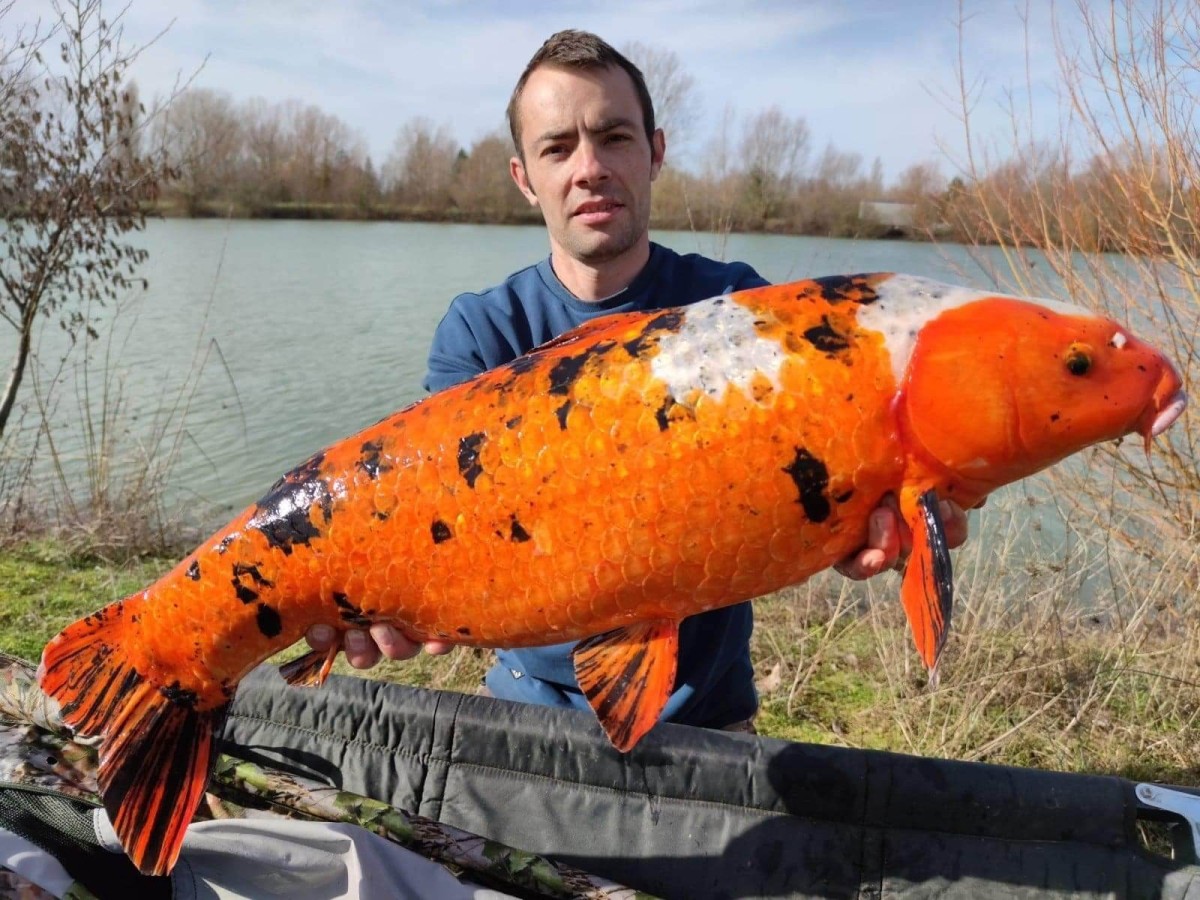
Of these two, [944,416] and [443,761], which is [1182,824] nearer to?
[944,416]

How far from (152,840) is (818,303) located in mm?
1439

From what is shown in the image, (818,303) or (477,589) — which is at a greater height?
(818,303)

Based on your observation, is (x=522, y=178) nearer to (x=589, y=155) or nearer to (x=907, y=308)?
(x=589, y=155)

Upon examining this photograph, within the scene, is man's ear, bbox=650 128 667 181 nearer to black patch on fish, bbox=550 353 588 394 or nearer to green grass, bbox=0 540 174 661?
black patch on fish, bbox=550 353 588 394

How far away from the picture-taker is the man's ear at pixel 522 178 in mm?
2395

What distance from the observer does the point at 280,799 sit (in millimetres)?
2053

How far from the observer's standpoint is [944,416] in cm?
117

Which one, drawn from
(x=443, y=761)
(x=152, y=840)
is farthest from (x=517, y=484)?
(x=443, y=761)

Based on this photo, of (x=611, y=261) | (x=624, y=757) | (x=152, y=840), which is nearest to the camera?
(x=152, y=840)

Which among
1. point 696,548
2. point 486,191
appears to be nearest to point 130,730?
point 696,548

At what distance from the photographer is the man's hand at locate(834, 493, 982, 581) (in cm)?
124

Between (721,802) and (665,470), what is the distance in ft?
3.72

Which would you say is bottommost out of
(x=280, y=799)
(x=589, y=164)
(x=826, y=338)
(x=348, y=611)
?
(x=280, y=799)

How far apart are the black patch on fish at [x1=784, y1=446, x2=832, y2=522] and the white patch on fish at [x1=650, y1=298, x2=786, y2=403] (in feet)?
0.35
